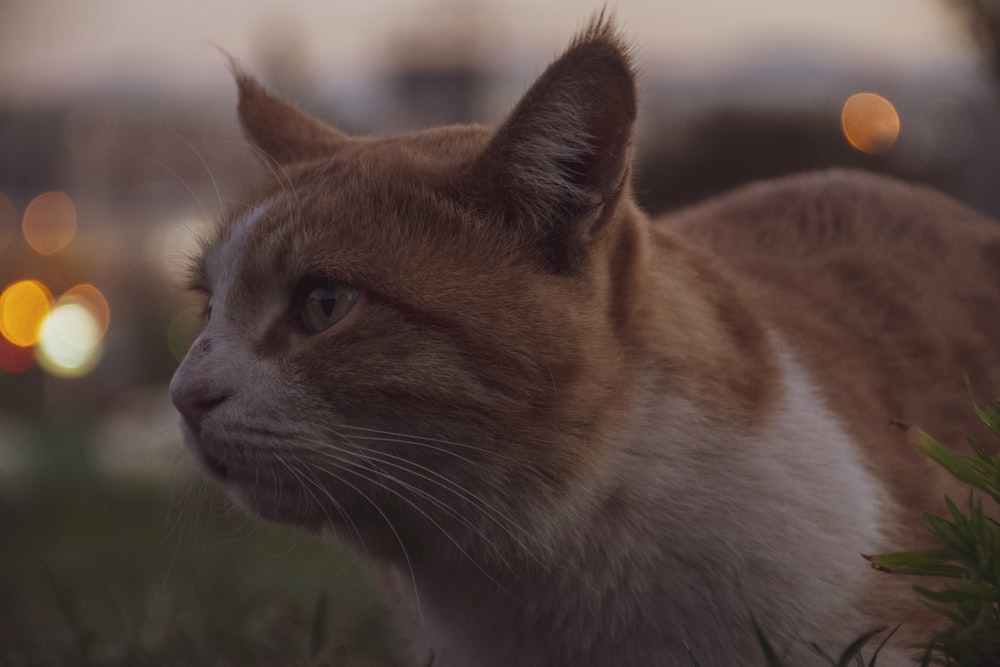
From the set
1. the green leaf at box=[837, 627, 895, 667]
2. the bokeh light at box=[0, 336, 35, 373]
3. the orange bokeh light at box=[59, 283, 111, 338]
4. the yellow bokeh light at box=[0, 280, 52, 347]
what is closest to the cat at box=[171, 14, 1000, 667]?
the green leaf at box=[837, 627, 895, 667]

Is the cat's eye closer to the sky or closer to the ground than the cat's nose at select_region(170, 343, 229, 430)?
closer to the sky

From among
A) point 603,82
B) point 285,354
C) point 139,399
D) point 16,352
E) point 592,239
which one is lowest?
point 139,399

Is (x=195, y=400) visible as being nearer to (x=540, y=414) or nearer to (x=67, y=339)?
(x=540, y=414)

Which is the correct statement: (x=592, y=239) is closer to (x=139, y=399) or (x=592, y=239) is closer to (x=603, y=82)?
(x=603, y=82)

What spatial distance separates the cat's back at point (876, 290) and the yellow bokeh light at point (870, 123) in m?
3.49

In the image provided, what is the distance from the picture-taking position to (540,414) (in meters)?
1.88

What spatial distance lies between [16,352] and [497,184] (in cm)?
675

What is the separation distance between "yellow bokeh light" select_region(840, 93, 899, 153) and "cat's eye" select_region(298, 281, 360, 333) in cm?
524

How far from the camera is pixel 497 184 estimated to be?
1.97 m

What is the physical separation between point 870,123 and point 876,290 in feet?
13.7

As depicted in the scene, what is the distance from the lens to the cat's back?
237cm

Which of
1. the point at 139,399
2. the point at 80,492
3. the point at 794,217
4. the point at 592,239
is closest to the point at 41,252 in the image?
the point at 139,399

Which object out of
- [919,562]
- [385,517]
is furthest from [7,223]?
[919,562]

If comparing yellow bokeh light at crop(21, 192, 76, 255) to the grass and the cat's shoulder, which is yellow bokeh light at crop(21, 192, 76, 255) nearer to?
the grass
